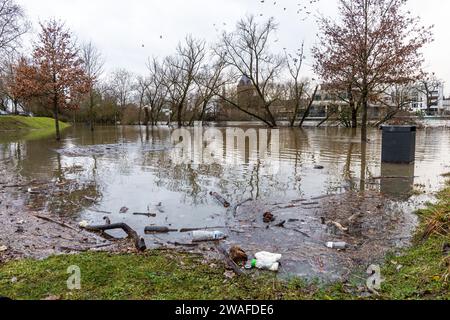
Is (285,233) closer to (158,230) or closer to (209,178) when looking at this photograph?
(158,230)

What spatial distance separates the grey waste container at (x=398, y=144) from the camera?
368 inches

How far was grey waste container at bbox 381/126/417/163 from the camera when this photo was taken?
9.34m

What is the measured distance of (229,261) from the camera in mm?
3479

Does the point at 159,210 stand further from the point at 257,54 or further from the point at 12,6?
the point at 257,54

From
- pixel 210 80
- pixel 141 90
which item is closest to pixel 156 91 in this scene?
pixel 141 90

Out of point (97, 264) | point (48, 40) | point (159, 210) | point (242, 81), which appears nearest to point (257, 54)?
point (242, 81)

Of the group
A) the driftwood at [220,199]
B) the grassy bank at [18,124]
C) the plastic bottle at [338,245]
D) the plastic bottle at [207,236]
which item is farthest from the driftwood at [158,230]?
the grassy bank at [18,124]

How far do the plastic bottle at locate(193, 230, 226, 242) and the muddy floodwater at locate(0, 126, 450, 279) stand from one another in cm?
12

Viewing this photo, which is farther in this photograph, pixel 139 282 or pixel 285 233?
pixel 285 233

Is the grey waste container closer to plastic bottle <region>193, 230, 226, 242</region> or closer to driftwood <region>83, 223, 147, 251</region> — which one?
plastic bottle <region>193, 230, 226, 242</region>

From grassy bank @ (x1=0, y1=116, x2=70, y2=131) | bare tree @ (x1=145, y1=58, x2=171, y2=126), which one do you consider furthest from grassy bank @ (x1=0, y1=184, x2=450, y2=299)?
bare tree @ (x1=145, y1=58, x2=171, y2=126)

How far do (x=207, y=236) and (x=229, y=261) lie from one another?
0.81 meters

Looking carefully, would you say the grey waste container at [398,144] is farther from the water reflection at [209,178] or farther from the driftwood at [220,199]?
the driftwood at [220,199]

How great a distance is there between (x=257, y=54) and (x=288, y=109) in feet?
34.4
